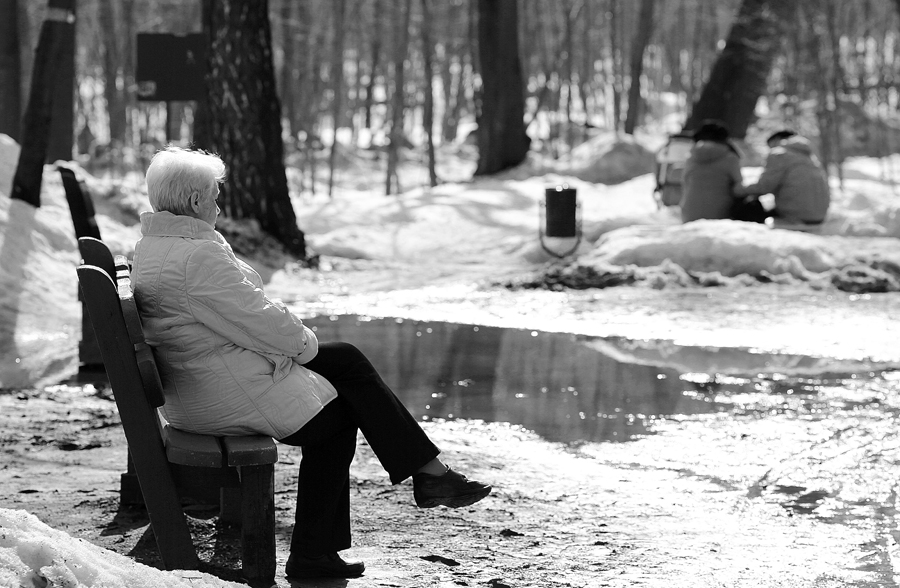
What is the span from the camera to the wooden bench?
123 inches

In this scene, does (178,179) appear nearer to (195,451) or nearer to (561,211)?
(195,451)

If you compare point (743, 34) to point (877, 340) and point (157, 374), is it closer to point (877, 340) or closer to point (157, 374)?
point (877, 340)

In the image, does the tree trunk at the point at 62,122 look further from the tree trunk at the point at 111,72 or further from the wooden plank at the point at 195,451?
the tree trunk at the point at 111,72

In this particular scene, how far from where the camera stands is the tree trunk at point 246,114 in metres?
11.8

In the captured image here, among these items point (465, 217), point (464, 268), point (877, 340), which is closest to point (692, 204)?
point (464, 268)

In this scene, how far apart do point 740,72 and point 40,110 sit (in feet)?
41.1

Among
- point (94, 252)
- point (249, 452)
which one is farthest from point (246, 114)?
point (249, 452)

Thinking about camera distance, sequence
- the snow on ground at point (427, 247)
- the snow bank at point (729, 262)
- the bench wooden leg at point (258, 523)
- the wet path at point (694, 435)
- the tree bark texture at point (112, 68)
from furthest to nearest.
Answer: the tree bark texture at point (112, 68) < the snow bank at point (729, 262) < the wet path at point (694, 435) < the bench wooden leg at point (258, 523) < the snow on ground at point (427, 247)

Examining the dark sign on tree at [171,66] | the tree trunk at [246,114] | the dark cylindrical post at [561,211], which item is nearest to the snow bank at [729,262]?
the dark cylindrical post at [561,211]

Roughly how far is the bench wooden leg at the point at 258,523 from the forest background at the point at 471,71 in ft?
27.9

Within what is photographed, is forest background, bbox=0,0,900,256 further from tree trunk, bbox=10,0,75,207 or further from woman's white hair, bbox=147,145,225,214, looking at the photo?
woman's white hair, bbox=147,145,225,214

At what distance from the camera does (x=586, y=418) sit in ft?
19.2

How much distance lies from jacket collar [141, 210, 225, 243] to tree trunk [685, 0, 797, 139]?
16.8 metres

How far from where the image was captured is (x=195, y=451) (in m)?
3.17
